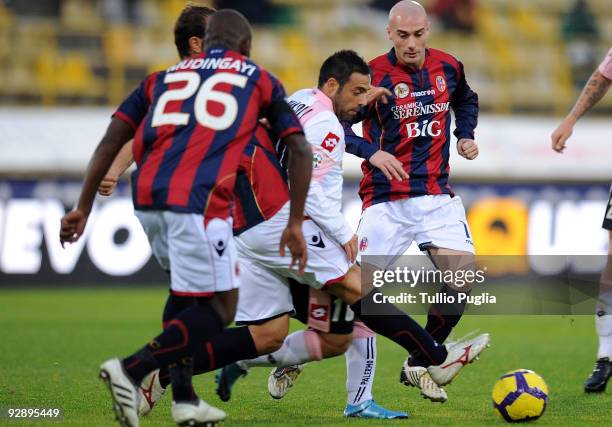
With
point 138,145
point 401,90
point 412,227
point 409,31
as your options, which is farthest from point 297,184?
point 409,31

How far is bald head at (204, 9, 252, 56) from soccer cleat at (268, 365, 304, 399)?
6.73 feet

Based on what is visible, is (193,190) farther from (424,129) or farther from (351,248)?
(424,129)

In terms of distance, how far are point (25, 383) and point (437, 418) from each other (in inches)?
109

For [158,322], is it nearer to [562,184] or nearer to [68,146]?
[68,146]

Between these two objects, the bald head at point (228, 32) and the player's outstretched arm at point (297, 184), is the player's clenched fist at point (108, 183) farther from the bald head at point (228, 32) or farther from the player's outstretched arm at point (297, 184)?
the player's outstretched arm at point (297, 184)

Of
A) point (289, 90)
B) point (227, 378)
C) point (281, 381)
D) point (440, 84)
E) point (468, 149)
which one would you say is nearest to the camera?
point (227, 378)

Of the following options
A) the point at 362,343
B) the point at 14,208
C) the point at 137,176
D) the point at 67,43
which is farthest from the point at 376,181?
the point at 67,43

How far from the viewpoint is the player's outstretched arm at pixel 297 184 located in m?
4.83

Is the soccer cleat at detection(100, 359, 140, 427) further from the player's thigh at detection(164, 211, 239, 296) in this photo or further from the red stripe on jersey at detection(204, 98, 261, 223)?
the red stripe on jersey at detection(204, 98, 261, 223)

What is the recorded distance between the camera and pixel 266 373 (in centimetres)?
780

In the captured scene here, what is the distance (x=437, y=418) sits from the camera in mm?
5719

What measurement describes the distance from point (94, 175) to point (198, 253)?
625 millimetres

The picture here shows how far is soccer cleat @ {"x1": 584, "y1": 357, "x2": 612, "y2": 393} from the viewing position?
266 inches

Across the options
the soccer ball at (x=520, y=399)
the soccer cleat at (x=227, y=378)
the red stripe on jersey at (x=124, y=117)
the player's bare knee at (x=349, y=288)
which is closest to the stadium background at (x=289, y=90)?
the soccer cleat at (x=227, y=378)
